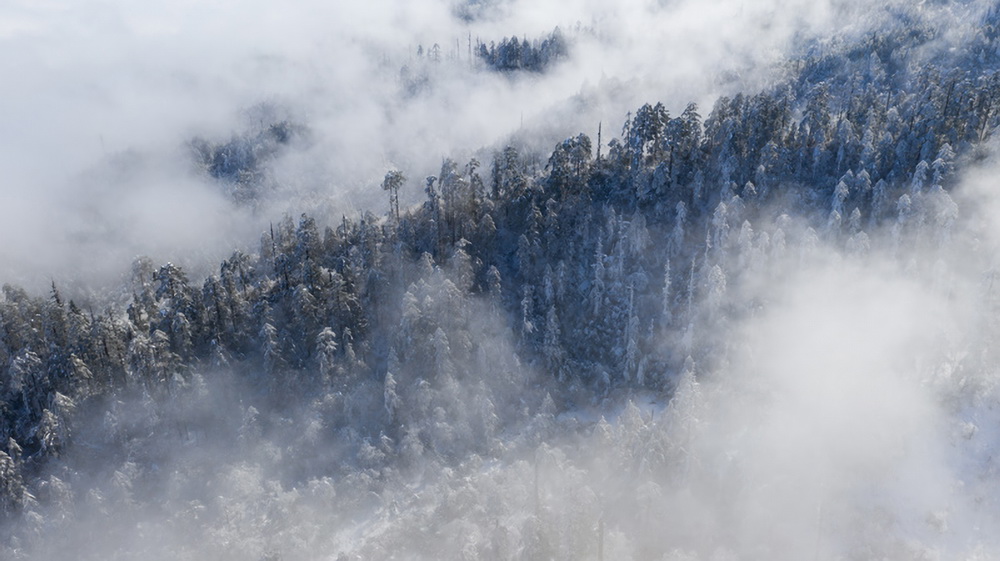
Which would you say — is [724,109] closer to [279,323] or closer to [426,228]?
[426,228]

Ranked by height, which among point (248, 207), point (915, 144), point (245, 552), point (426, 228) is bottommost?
point (245, 552)

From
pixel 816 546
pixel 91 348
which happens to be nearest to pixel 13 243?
pixel 91 348

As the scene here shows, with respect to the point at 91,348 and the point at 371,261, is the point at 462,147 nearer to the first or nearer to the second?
the point at 371,261

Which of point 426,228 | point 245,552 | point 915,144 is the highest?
point 915,144

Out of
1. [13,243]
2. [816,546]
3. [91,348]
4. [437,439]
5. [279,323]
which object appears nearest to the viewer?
[816,546]

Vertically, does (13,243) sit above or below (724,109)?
below

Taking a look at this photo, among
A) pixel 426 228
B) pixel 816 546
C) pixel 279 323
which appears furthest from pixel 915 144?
pixel 279 323

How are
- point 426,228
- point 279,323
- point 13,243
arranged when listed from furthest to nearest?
point 13,243 < point 426,228 < point 279,323

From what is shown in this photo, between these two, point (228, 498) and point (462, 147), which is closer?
point (228, 498)

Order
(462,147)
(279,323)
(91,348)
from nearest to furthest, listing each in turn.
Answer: (91,348), (279,323), (462,147)
